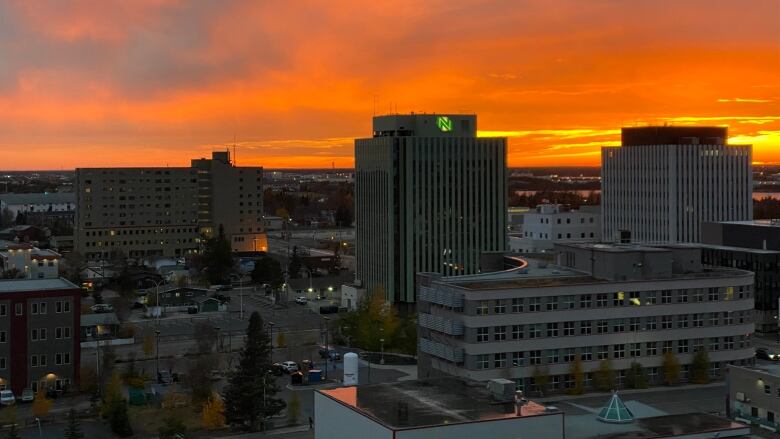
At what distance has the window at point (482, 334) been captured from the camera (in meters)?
37.8

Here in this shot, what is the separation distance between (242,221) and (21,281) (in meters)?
56.1

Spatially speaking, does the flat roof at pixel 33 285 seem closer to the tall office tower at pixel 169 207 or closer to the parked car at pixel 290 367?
the parked car at pixel 290 367

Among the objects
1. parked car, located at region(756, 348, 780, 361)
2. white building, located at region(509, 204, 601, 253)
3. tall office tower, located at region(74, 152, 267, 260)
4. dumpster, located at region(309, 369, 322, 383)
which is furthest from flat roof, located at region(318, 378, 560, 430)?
tall office tower, located at region(74, 152, 267, 260)

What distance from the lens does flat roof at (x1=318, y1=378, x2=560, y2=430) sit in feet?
79.0

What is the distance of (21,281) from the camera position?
4569 centimetres

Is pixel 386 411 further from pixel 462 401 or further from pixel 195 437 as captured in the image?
pixel 195 437

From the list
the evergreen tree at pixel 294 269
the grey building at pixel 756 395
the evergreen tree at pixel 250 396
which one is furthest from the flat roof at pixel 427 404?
the evergreen tree at pixel 294 269

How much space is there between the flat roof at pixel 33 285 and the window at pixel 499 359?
16880mm

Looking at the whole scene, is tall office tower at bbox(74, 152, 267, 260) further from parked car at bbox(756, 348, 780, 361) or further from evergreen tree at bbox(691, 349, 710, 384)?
evergreen tree at bbox(691, 349, 710, 384)

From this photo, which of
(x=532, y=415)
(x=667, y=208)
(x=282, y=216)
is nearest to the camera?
(x=532, y=415)

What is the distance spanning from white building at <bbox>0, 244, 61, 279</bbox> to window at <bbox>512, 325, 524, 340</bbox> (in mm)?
40430

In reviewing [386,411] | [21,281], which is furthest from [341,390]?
[21,281]

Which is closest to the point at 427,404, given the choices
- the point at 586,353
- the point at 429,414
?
the point at 429,414

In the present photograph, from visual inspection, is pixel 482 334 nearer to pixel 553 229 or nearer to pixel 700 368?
pixel 700 368
